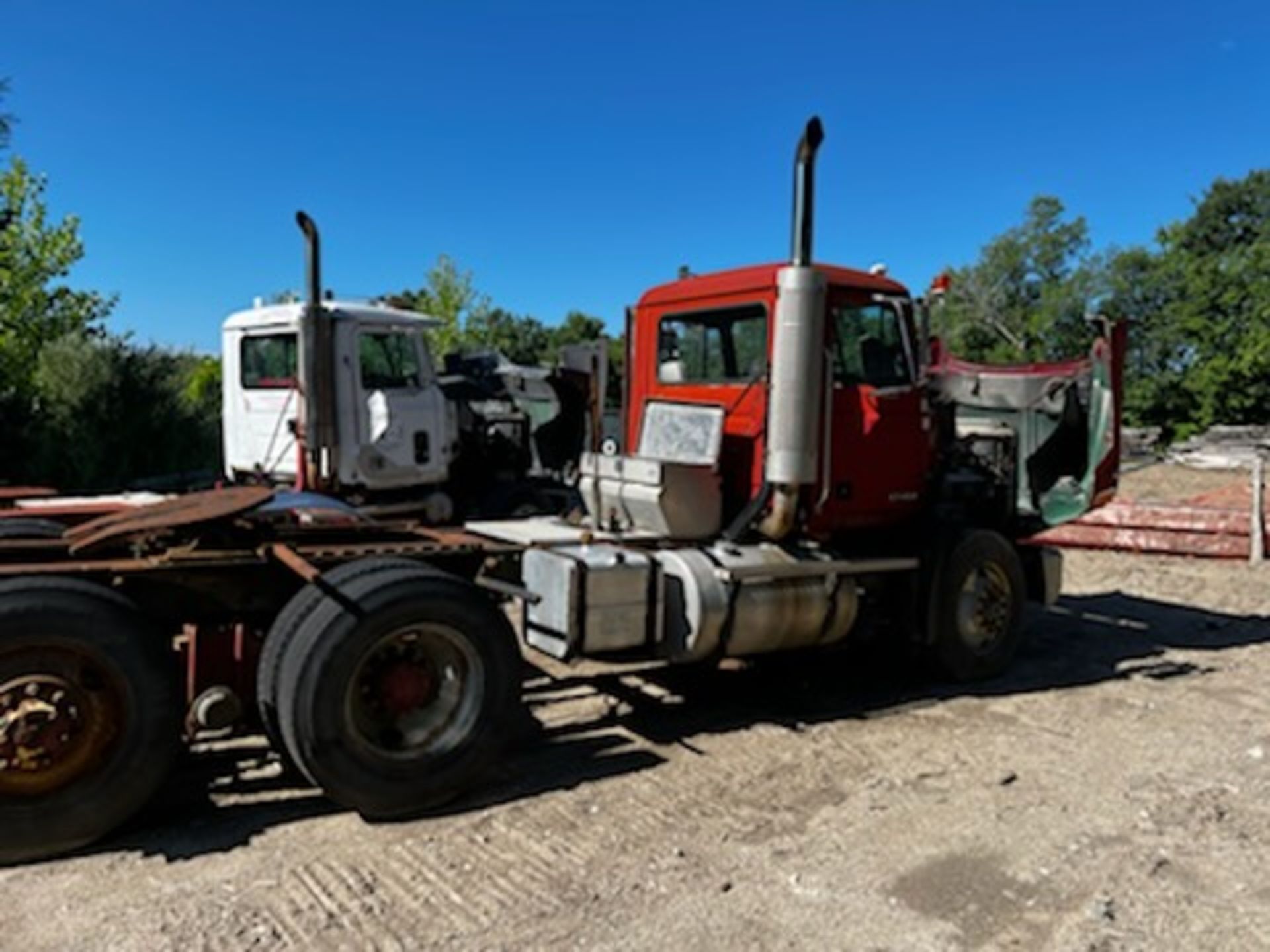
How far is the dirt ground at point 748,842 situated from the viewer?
373 centimetres

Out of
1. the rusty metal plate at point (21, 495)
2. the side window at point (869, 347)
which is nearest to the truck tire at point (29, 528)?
the rusty metal plate at point (21, 495)

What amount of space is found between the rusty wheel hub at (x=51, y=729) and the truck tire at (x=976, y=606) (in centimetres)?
518

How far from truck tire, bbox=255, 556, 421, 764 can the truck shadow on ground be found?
0.45 metres

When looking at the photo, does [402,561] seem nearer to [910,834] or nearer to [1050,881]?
[910,834]

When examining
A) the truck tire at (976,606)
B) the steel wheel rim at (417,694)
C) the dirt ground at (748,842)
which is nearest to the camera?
the dirt ground at (748,842)

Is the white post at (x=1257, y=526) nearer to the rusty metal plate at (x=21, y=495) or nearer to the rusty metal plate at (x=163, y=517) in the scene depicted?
the rusty metal plate at (x=163, y=517)

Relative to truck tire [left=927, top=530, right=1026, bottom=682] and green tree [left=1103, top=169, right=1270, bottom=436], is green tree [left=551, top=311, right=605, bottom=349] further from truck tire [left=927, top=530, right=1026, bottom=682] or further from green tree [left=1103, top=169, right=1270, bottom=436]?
truck tire [left=927, top=530, right=1026, bottom=682]

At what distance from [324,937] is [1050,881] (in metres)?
2.90

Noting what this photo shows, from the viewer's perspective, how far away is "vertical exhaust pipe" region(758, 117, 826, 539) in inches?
242

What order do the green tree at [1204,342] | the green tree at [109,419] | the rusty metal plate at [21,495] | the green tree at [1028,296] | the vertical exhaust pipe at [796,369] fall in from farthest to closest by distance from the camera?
the green tree at [1028,296], the green tree at [1204,342], the green tree at [109,419], the rusty metal plate at [21,495], the vertical exhaust pipe at [796,369]

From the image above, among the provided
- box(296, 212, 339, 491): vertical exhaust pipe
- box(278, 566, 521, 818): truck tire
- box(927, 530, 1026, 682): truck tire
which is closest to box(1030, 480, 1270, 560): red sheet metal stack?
box(927, 530, 1026, 682): truck tire

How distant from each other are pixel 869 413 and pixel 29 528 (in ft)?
16.3

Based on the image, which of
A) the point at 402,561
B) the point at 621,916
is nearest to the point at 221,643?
the point at 402,561

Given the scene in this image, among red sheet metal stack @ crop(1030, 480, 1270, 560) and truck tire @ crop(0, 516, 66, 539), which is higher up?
truck tire @ crop(0, 516, 66, 539)
